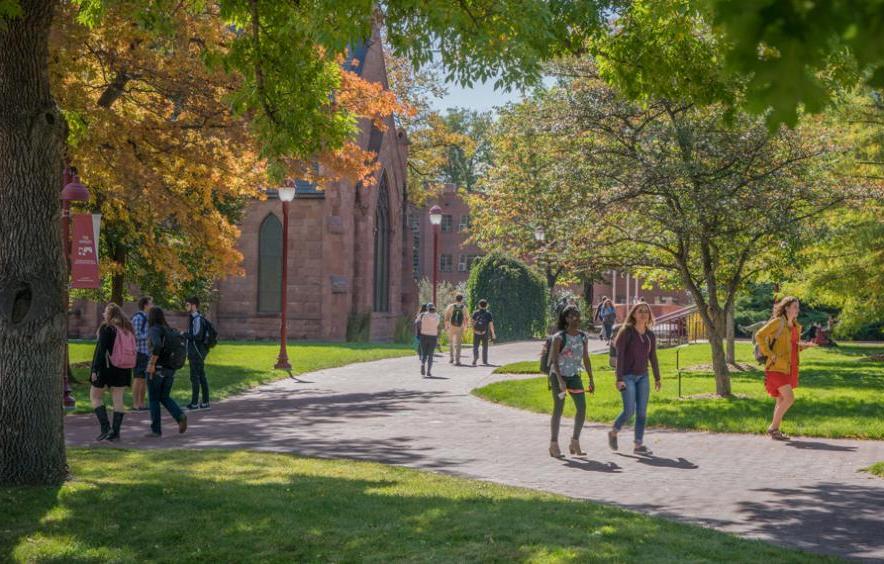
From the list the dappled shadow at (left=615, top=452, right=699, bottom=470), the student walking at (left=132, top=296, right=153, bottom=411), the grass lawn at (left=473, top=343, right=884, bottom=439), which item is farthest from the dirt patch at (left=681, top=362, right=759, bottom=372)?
the dappled shadow at (left=615, top=452, right=699, bottom=470)

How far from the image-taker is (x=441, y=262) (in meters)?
90.8

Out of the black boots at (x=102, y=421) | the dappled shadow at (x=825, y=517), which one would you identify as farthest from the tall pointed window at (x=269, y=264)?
the dappled shadow at (x=825, y=517)

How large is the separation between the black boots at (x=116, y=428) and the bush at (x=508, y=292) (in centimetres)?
3071

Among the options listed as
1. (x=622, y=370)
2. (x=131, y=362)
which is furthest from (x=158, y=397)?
(x=622, y=370)

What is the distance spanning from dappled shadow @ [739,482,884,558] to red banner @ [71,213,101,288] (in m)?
10.8

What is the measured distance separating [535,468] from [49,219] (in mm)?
5537

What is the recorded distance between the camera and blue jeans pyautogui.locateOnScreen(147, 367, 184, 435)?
14039 millimetres

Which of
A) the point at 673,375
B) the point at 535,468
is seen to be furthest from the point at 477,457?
the point at 673,375

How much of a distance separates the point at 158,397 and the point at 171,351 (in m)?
0.67

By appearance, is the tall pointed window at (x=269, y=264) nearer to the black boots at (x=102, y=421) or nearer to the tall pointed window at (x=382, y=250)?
the tall pointed window at (x=382, y=250)

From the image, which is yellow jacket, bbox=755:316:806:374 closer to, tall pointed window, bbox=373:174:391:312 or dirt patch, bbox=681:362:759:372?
dirt patch, bbox=681:362:759:372

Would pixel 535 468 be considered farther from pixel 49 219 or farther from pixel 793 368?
pixel 49 219

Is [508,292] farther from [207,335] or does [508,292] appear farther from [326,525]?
[326,525]

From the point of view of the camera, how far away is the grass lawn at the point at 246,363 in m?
21.0
